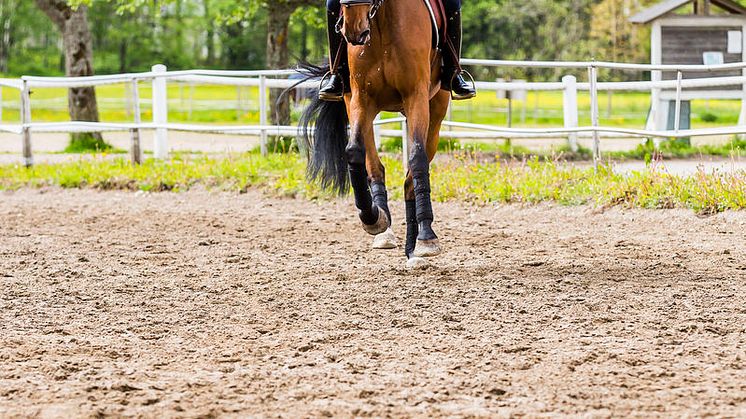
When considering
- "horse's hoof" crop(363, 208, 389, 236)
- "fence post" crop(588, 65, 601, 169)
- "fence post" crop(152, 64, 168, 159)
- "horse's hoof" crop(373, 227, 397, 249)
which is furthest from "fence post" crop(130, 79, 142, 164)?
"horse's hoof" crop(363, 208, 389, 236)

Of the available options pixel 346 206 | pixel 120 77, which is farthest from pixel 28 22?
pixel 346 206

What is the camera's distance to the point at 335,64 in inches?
284

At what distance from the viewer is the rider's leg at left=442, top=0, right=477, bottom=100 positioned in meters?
7.38

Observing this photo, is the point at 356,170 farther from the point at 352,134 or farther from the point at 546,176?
the point at 546,176

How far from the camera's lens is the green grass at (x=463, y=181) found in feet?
31.5

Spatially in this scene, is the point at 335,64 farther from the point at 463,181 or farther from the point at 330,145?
the point at 463,181

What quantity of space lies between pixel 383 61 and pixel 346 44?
46 cm

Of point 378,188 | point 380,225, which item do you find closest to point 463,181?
point 378,188

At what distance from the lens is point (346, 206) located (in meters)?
11.0

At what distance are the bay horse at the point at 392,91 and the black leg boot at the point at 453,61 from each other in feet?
0.21

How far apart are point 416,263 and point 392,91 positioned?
1.22 m

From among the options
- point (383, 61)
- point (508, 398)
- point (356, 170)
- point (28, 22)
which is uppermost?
point (28, 22)

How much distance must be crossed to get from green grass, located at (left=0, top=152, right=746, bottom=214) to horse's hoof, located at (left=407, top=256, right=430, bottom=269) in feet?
11.0

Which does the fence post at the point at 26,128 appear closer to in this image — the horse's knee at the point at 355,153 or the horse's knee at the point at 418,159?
the horse's knee at the point at 355,153
